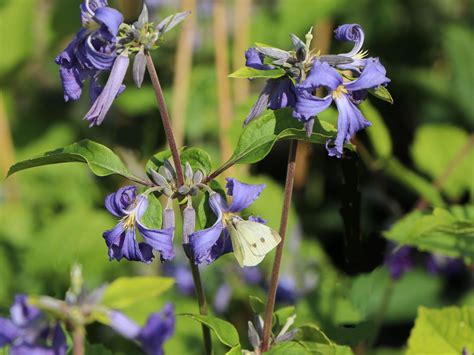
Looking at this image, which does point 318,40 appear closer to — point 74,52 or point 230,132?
point 230,132

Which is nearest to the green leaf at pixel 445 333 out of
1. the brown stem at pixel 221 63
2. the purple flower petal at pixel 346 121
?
the purple flower petal at pixel 346 121

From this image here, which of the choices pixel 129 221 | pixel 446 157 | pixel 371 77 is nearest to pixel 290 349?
pixel 129 221

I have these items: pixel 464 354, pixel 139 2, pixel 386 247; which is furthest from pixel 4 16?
pixel 464 354

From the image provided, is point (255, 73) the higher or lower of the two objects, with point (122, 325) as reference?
higher

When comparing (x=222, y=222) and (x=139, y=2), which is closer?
(x=222, y=222)

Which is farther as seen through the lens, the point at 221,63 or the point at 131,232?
the point at 221,63

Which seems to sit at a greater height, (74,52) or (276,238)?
(74,52)

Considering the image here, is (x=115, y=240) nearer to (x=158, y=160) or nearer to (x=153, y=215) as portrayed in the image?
(x=153, y=215)
